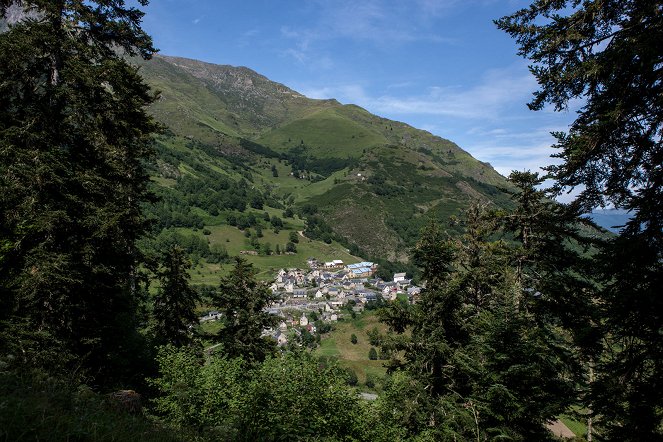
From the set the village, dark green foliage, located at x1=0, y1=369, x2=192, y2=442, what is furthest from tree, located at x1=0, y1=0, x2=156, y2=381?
the village

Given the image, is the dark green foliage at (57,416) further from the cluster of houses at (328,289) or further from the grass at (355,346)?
A: the cluster of houses at (328,289)

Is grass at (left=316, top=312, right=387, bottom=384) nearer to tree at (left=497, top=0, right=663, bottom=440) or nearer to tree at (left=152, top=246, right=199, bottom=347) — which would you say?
tree at (left=152, top=246, right=199, bottom=347)

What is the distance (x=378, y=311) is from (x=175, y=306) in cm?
1401

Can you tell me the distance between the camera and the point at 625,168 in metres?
7.48

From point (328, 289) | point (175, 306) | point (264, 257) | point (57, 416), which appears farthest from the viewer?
point (264, 257)

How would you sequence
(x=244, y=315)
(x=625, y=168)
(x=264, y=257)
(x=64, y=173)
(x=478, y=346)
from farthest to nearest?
1. (x=264, y=257)
2. (x=244, y=315)
3. (x=478, y=346)
4. (x=64, y=173)
5. (x=625, y=168)

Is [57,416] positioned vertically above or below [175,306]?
above

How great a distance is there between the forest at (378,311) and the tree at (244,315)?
6.38 metres

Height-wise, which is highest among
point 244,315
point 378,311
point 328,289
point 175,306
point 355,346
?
point 378,311

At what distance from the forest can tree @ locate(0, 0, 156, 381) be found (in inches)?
2.2

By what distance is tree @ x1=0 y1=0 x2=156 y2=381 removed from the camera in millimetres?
9594

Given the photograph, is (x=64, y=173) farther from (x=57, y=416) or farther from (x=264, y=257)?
(x=264, y=257)

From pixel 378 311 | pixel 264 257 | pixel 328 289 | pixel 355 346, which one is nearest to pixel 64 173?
pixel 378 311

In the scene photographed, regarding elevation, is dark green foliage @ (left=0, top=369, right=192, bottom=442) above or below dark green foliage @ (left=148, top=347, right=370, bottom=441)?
above
